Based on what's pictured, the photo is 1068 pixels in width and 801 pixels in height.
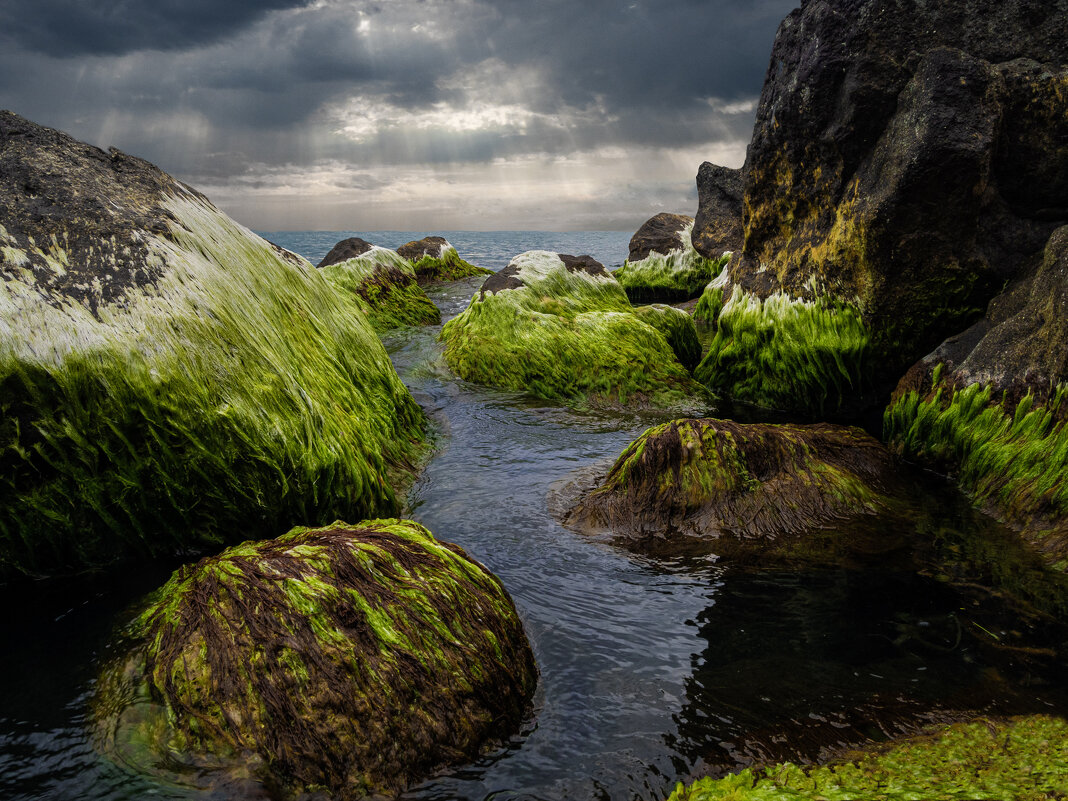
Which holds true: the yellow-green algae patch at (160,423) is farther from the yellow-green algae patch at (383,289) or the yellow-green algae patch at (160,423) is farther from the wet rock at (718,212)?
the wet rock at (718,212)

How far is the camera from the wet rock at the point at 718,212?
1930 centimetres

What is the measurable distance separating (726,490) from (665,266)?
59.9ft

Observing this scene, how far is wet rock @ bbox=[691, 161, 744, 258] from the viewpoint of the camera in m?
19.3

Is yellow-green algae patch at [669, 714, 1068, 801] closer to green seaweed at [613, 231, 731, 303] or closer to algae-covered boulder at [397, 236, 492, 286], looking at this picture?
green seaweed at [613, 231, 731, 303]

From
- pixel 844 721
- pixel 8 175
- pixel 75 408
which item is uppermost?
pixel 8 175

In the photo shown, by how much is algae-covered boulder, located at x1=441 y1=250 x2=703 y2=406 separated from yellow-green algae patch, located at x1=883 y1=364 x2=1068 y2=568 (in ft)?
10.3

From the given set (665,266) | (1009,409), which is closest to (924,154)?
(1009,409)

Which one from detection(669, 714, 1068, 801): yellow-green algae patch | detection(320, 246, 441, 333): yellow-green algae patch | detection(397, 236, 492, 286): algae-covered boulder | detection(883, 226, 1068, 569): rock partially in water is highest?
detection(397, 236, 492, 286): algae-covered boulder

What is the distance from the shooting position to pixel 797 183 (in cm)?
887

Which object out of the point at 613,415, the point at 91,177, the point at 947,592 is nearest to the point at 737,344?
the point at 613,415

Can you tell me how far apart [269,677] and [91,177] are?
13.0ft

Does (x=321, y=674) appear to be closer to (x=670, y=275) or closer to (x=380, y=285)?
(x=380, y=285)

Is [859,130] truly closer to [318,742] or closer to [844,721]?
[844,721]

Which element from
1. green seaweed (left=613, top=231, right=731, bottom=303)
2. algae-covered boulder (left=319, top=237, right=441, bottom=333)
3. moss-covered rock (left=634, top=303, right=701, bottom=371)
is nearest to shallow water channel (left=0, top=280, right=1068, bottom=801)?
moss-covered rock (left=634, top=303, right=701, bottom=371)
